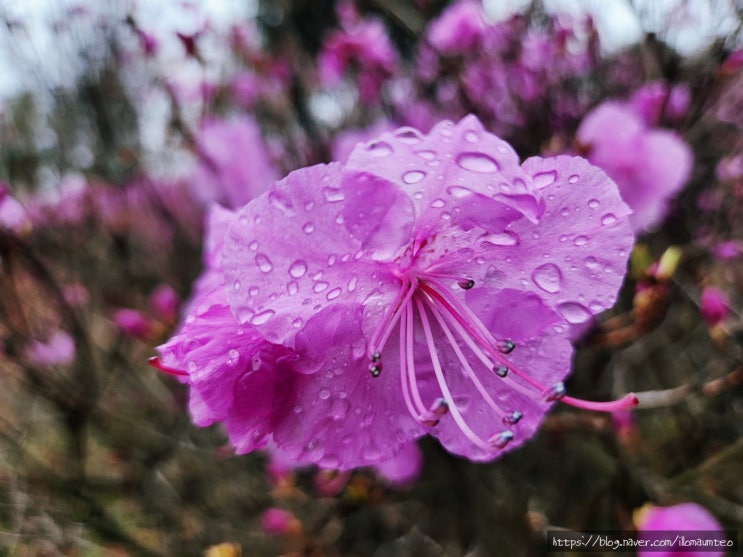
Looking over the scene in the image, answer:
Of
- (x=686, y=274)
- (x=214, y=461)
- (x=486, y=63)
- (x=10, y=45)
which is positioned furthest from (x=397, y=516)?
(x=10, y=45)

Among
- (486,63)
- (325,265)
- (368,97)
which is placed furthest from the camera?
(368,97)

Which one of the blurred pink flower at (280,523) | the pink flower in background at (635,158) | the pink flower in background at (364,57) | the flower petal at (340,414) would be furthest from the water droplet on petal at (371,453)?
the pink flower in background at (364,57)

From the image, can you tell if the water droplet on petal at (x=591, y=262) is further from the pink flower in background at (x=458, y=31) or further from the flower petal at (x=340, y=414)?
the pink flower in background at (x=458, y=31)

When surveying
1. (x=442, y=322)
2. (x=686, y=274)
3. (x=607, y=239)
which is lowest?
(x=686, y=274)

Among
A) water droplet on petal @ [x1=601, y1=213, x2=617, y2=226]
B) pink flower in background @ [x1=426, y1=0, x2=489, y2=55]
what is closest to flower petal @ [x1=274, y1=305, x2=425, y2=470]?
water droplet on petal @ [x1=601, y1=213, x2=617, y2=226]

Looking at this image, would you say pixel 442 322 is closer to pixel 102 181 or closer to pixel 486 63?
pixel 486 63
